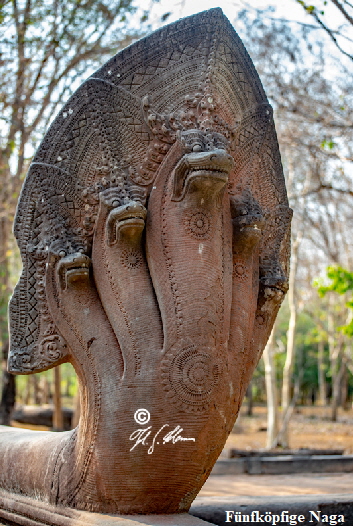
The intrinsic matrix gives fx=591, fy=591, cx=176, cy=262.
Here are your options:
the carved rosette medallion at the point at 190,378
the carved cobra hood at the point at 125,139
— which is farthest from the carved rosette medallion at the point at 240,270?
the carved rosette medallion at the point at 190,378

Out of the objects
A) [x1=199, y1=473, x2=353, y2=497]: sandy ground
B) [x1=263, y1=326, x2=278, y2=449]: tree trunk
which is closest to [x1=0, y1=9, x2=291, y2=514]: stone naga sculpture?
[x1=199, y1=473, x2=353, y2=497]: sandy ground

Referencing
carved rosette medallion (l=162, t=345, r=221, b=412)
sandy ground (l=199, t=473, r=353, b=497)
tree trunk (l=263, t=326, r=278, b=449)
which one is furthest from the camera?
tree trunk (l=263, t=326, r=278, b=449)

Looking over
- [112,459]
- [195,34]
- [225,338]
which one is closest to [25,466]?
[112,459]

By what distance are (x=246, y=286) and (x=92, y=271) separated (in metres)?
0.74

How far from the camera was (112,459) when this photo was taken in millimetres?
2543

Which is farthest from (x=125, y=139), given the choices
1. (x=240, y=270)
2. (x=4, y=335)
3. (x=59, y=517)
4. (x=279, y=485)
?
(x=4, y=335)

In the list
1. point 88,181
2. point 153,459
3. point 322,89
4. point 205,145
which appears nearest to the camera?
point 153,459

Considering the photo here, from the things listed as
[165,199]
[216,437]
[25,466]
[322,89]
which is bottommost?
[25,466]

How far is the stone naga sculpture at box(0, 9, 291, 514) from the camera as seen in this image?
254 centimetres

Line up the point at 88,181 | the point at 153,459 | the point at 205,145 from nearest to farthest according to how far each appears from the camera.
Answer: the point at 153,459 < the point at 205,145 < the point at 88,181

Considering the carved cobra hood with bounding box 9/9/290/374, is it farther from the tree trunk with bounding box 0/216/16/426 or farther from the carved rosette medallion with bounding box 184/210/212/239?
the tree trunk with bounding box 0/216/16/426

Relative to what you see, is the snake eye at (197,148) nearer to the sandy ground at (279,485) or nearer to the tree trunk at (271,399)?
the sandy ground at (279,485)

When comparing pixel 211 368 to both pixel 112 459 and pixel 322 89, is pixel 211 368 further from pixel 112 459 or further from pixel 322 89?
pixel 322 89

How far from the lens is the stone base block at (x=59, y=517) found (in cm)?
238
